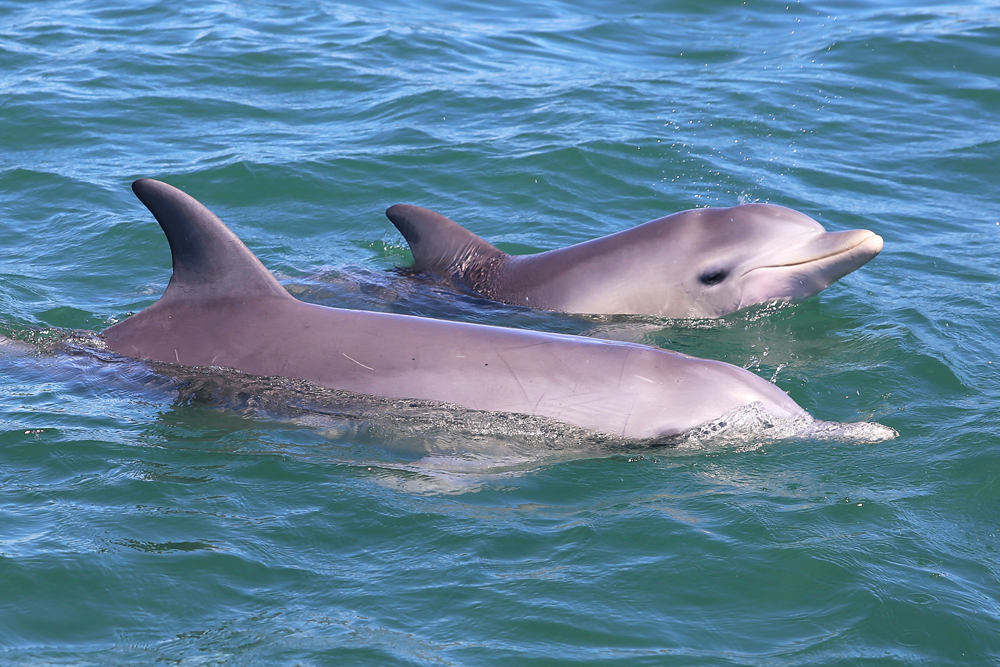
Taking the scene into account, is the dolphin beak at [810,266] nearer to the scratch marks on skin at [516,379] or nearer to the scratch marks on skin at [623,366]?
the scratch marks on skin at [623,366]

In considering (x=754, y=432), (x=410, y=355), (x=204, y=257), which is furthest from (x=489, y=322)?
(x=754, y=432)

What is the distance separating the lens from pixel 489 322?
30.9ft

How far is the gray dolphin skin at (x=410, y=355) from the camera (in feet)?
23.1

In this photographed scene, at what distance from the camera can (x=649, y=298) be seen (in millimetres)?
9586

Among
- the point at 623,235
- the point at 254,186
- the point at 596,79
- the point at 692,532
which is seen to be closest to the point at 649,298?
the point at 623,235

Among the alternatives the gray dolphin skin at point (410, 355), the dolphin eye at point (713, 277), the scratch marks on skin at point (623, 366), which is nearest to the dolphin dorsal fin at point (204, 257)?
the gray dolphin skin at point (410, 355)

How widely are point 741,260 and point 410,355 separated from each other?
3.68 meters

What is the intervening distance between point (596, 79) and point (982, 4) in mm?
9225

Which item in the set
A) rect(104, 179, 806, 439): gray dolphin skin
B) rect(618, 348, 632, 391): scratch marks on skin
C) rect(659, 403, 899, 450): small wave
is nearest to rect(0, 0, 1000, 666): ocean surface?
rect(659, 403, 899, 450): small wave

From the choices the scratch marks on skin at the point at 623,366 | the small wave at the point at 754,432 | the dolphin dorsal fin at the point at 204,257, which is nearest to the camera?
the small wave at the point at 754,432

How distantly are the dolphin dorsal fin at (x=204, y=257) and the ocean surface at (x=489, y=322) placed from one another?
2.15 ft

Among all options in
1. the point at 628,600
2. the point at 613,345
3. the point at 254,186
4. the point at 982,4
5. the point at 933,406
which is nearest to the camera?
the point at 628,600

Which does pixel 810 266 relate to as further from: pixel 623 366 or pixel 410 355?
pixel 410 355

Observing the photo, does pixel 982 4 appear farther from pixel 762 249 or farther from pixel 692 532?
pixel 692 532
